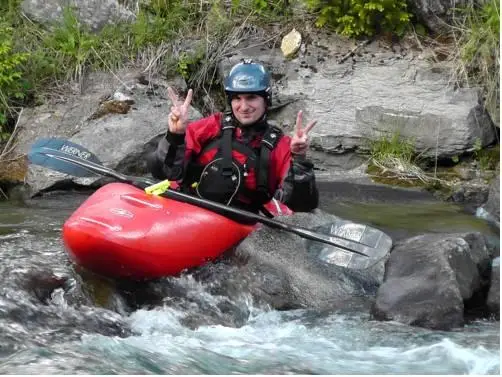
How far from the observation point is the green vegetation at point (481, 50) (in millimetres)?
6816

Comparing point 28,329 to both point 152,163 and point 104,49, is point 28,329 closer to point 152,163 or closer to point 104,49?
point 152,163

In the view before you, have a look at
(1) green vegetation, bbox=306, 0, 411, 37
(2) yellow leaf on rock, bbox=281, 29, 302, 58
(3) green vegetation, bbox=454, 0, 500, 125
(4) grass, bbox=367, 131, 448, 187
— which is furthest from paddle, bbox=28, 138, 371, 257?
(1) green vegetation, bbox=306, 0, 411, 37

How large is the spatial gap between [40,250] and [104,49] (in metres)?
3.29

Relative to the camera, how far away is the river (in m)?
3.58

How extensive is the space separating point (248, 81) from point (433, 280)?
1.44 meters

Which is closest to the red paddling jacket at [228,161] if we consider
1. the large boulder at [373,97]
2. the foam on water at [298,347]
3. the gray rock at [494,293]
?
the foam on water at [298,347]

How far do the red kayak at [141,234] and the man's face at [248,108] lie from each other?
57 cm

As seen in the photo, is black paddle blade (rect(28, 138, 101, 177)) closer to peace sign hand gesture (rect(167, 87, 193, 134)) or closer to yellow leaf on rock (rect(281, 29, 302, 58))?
peace sign hand gesture (rect(167, 87, 193, 134))

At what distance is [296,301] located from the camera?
457 cm

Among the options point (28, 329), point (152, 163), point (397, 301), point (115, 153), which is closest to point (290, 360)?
point (397, 301)

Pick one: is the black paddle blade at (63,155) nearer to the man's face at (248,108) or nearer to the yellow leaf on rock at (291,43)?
the man's face at (248,108)

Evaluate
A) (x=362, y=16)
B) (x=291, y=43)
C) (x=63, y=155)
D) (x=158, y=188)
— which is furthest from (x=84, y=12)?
(x=158, y=188)

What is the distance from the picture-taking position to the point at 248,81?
4.75m

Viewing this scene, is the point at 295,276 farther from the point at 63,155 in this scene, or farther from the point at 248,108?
the point at 63,155
